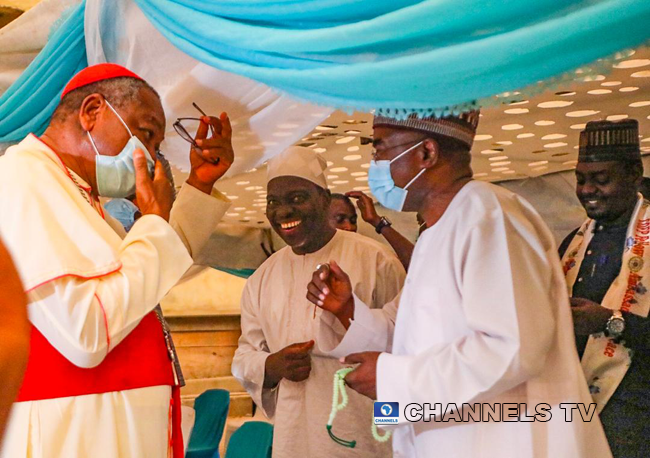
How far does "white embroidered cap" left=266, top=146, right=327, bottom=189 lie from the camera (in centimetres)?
346

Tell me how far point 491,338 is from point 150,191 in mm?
1085

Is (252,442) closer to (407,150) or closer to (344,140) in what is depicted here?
(344,140)

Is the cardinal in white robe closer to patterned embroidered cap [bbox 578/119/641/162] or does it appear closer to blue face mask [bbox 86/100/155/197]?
patterned embroidered cap [bbox 578/119/641/162]

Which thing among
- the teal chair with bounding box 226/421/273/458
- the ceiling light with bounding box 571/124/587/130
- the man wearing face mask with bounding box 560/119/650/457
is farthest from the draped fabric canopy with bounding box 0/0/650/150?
the teal chair with bounding box 226/421/273/458

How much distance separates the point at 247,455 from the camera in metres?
4.58

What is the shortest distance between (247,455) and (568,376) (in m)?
3.06

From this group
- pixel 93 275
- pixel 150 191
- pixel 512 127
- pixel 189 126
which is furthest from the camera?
pixel 512 127

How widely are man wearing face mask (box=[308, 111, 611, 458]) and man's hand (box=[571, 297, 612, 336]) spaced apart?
40 cm

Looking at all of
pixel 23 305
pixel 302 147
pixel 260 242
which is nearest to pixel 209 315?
pixel 260 242

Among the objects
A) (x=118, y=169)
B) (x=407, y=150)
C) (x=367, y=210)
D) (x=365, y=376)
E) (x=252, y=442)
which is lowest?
(x=365, y=376)

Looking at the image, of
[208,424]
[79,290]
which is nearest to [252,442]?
[208,424]

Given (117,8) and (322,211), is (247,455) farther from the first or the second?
(117,8)

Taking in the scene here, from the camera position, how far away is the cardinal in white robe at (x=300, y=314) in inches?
121

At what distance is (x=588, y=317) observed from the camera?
95.7 inches
